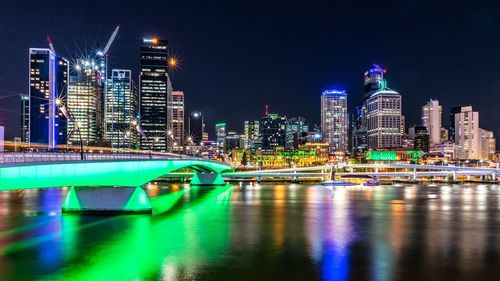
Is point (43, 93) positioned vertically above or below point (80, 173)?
above

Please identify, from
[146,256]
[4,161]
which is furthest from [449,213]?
[4,161]

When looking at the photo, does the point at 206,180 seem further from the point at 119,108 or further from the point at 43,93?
the point at 43,93

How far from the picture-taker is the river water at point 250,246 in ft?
76.2

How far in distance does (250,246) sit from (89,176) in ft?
44.0

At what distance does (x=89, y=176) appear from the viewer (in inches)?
1422

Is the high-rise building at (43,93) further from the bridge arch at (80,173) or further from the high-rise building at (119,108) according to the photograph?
the high-rise building at (119,108)

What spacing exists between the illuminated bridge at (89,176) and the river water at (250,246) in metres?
1.69

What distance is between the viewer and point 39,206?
5769 centimetres

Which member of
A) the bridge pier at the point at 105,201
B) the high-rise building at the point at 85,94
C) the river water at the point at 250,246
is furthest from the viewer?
the high-rise building at the point at 85,94

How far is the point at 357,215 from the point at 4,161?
33334 mm

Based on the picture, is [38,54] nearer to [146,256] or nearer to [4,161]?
[4,161]

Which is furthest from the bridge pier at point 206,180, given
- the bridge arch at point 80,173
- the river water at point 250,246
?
the river water at point 250,246

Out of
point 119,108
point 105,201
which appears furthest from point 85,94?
point 105,201

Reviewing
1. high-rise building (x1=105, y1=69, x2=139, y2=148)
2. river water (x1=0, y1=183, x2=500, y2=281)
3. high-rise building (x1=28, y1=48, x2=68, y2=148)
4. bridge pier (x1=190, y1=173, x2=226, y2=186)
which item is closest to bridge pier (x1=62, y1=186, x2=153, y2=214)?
river water (x1=0, y1=183, x2=500, y2=281)
